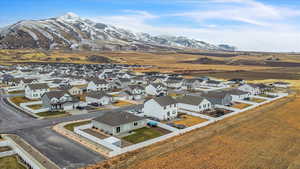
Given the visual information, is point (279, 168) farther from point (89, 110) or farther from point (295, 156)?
point (89, 110)

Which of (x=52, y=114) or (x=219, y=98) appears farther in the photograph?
(x=219, y=98)

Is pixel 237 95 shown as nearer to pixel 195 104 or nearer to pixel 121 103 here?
pixel 195 104

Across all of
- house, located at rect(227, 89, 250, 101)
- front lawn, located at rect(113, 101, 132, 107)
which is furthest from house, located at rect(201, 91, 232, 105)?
front lawn, located at rect(113, 101, 132, 107)

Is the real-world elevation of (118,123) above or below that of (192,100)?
below

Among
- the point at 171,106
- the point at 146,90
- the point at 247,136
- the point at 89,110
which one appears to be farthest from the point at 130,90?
the point at 247,136

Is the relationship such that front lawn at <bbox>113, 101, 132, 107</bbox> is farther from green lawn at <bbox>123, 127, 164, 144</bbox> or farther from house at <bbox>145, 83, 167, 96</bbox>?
green lawn at <bbox>123, 127, 164, 144</bbox>

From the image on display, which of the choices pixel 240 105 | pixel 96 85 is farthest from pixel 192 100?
pixel 96 85
